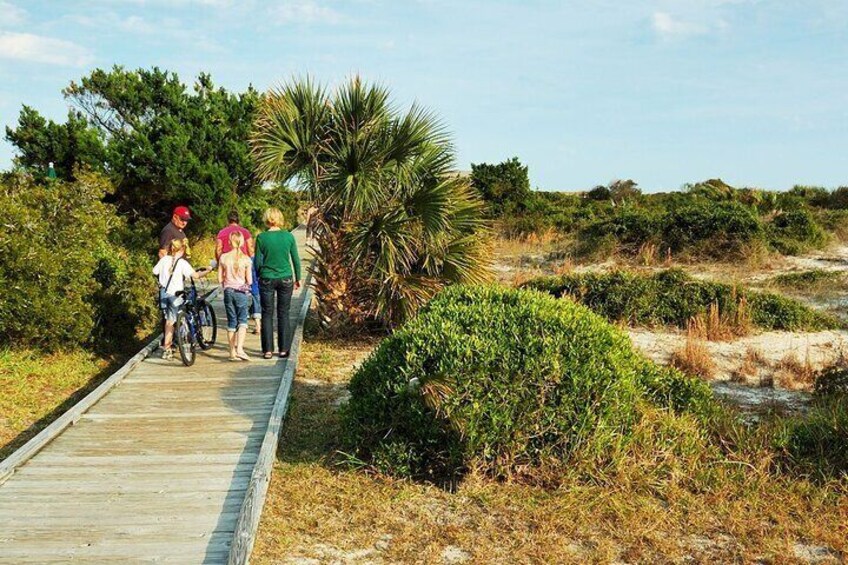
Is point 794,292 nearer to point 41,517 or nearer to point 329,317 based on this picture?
point 329,317

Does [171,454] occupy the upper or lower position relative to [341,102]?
lower

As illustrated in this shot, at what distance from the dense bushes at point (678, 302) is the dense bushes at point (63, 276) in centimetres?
820

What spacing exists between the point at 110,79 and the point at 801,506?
70.9ft

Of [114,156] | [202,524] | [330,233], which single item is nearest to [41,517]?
[202,524]

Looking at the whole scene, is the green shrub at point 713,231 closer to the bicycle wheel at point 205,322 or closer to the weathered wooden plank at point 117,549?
the bicycle wheel at point 205,322

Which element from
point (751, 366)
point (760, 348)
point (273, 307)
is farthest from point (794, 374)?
point (273, 307)

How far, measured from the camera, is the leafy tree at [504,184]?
1232 inches

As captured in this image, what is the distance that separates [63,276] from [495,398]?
7.37 meters

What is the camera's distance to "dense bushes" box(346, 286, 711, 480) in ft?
20.3

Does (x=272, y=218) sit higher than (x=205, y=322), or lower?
higher

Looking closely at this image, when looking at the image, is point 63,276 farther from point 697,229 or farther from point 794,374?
point 697,229

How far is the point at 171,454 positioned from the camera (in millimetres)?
6832

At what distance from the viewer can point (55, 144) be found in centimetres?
1962

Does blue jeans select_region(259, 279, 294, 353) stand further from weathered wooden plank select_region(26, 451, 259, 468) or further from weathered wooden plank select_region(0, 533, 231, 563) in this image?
weathered wooden plank select_region(0, 533, 231, 563)
